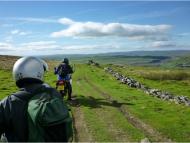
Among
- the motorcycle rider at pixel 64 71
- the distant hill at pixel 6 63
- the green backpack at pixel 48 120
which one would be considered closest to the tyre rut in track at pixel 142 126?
the motorcycle rider at pixel 64 71

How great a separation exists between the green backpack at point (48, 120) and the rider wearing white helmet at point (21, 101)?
141 mm

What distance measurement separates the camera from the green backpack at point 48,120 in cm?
428

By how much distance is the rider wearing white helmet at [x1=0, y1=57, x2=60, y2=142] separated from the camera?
4516mm

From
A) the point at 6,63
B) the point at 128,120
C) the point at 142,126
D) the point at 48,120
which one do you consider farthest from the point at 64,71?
the point at 6,63

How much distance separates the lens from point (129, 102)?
25.8 meters

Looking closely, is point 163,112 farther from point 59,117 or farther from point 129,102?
point 59,117

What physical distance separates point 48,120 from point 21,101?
1.75 ft

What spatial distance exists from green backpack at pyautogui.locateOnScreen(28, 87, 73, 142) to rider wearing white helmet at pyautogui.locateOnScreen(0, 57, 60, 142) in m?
0.14

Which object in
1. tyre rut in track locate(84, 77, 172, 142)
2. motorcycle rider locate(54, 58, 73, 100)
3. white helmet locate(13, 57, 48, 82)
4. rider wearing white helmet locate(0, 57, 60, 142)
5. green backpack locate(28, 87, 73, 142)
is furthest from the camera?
motorcycle rider locate(54, 58, 73, 100)

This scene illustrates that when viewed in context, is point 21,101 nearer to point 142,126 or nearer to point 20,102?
point 20,102

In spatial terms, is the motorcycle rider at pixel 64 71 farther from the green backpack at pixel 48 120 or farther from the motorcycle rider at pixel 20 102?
the green backpack at pixel 48 120

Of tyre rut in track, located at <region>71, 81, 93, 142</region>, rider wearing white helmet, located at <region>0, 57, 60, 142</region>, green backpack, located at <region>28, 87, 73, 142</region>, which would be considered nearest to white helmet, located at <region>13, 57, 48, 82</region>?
rider wearing white helmet, located at <region>0, 57, 60, 142</region>

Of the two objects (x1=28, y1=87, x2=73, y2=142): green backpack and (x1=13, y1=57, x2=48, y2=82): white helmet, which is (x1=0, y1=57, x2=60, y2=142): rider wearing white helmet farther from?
(x1=28, y1=87, x2=73, y2=142): green backpack

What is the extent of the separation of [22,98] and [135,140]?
35.8 feet
